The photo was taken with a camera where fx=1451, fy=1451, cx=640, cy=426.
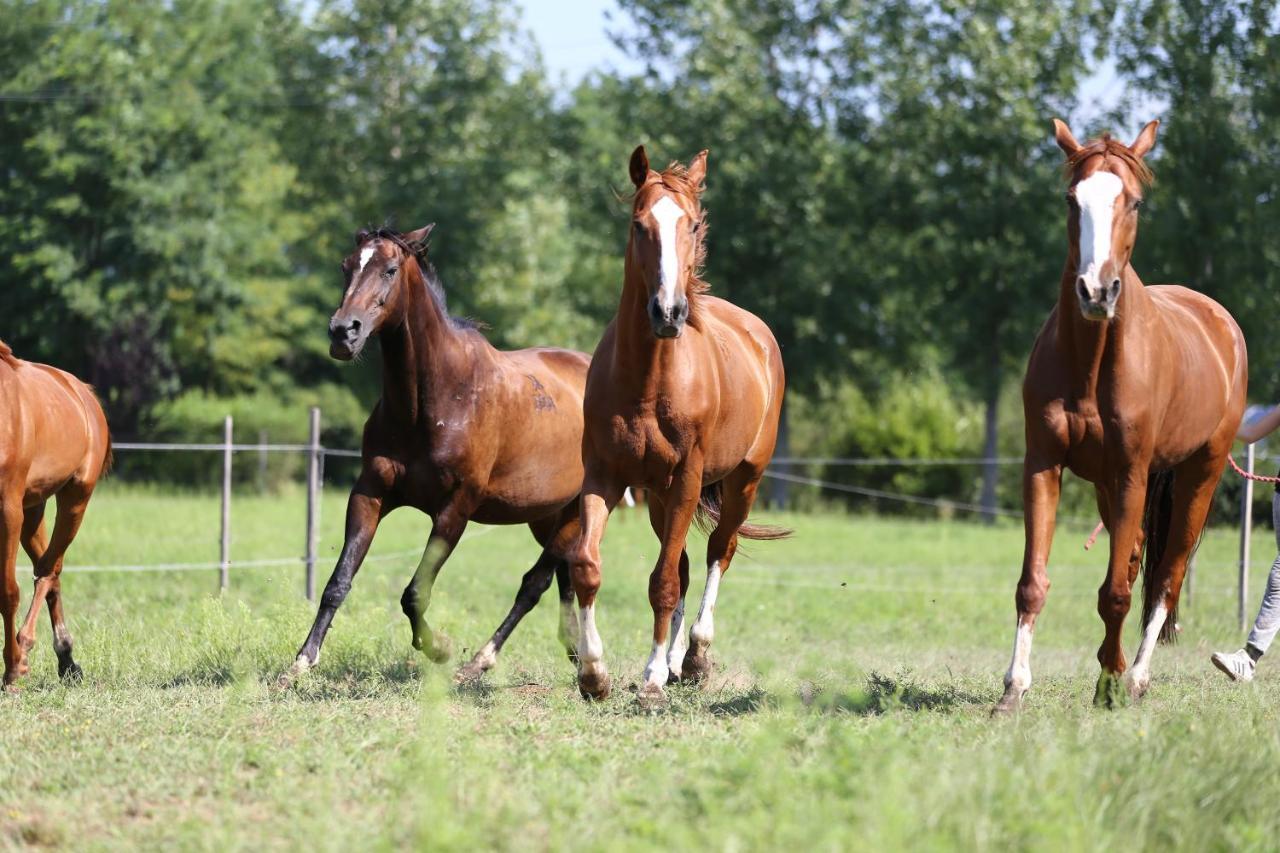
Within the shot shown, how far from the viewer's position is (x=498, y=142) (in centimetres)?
4372

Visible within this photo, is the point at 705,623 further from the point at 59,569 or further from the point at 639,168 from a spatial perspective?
the point at 59,569

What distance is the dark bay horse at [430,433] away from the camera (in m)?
7.48

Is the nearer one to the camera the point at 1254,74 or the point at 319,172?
the point at 1254,74

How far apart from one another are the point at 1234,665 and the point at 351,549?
4.61 m

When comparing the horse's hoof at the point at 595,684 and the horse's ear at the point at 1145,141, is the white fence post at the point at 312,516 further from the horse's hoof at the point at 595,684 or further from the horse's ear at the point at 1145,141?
the horse's ear at the point at 1145,141

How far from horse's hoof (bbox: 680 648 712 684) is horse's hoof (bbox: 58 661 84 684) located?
3167 mm

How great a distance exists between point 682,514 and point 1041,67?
1130 inches

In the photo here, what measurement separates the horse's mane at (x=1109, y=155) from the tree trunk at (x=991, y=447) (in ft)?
78.0

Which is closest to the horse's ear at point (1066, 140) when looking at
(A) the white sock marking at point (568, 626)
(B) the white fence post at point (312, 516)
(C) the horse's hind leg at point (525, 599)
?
(C) the horse's hind leg at point (525, 599)

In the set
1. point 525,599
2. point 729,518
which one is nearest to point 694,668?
point 729,518

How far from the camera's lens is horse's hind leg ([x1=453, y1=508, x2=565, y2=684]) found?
8.09m

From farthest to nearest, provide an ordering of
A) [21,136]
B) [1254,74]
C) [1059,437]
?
[21,136] → [1254,74] → [1059,437]

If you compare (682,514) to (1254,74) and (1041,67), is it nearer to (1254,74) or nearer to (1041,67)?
(1254,74)

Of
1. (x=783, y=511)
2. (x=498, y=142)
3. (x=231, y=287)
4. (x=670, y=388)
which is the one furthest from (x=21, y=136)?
(x=670, y=388)
